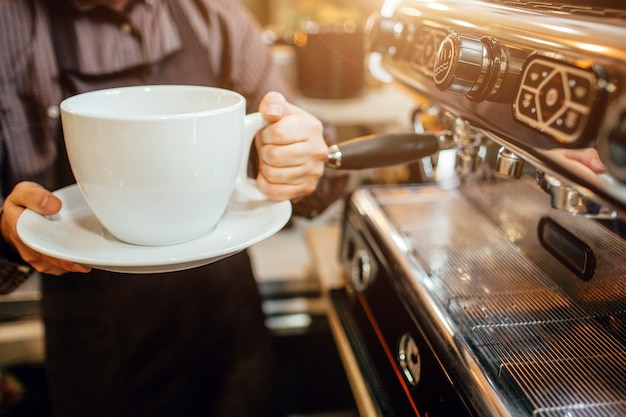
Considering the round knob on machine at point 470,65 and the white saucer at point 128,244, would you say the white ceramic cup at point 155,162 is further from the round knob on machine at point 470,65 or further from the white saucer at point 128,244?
the round knob on machine at point 470,65

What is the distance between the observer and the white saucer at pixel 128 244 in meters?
0.40

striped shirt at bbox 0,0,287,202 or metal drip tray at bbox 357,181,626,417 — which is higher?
striped shirt at bbox 0,0,287,202

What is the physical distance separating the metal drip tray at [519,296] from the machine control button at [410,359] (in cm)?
3

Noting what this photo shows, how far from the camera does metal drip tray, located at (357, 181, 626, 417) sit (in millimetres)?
372

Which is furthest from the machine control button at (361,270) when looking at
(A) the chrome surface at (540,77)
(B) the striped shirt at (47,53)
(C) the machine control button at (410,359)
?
(B) the striped shirt at (47,53)

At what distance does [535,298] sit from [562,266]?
0.19 ft

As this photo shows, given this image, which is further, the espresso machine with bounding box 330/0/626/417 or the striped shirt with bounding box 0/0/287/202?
the striped shirt with bounding box 0/0/287/202

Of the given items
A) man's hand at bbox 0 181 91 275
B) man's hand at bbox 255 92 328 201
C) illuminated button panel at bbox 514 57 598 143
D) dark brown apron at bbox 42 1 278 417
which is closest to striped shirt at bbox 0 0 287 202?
dark brown apron at bbox 42 1 278 417

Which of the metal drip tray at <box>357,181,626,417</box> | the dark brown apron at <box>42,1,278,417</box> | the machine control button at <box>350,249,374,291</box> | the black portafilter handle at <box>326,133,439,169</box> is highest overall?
the black portafilter handle at <box>326,133,439,169</box>

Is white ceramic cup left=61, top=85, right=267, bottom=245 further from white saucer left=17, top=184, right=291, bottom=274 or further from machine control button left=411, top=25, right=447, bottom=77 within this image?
machine control button left=411, top=25, right=447, bottom=77

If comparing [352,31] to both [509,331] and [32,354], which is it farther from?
[32,354]

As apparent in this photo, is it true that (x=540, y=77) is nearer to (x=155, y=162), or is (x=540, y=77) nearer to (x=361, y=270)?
(x=155, y=162)

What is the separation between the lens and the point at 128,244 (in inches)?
17.8

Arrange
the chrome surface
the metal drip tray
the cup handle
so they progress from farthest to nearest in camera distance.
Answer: the cup handle < the metal drip tray < the chrome surface
